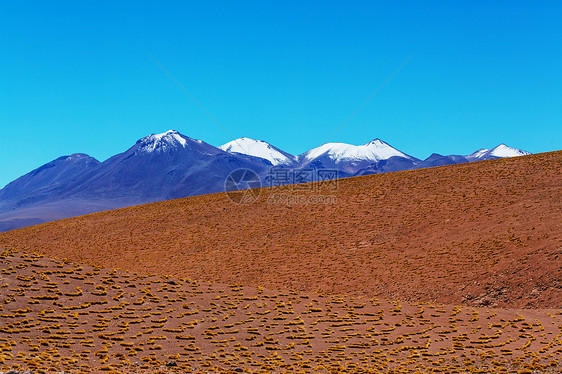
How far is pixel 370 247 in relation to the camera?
150 ft

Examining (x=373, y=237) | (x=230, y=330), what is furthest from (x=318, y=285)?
(x=230, y=330)

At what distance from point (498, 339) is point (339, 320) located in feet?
27.3

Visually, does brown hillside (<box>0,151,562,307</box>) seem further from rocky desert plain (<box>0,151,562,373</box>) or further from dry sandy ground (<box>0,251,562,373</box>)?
dry sandy ground (<box>0,251,562,373</box>)

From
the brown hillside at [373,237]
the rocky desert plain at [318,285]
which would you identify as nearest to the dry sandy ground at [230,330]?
the rocky desert plain at [318,285]

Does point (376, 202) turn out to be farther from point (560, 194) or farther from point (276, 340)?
point (276, 340)

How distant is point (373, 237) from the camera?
47.8 m

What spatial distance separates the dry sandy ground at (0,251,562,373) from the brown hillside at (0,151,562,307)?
195 inches

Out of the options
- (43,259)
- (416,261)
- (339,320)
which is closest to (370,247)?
(416,261)

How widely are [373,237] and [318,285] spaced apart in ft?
37.3

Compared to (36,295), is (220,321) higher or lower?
lower

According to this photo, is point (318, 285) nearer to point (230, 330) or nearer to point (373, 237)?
point (373, 237)

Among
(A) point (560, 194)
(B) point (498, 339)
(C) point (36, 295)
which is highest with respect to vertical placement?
(A) point (560, 194)

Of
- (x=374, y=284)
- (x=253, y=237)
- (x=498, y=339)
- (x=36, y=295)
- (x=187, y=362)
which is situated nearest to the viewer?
(x=187, y=362)

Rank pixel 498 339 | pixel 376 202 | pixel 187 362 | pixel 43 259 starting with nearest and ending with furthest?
1. pixel 187 362
2. pixel 498 339
3. pixel 43 259
4. pixel 376 202
